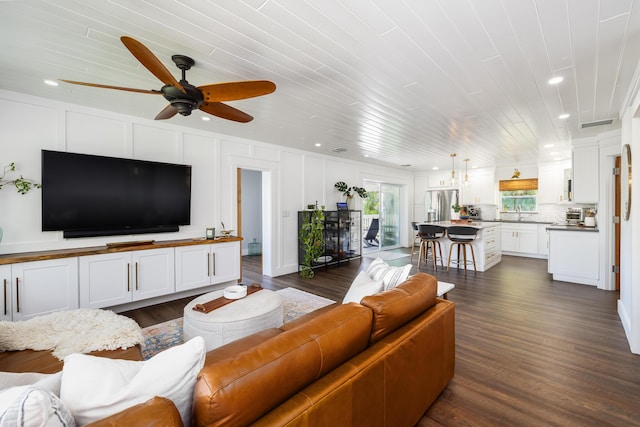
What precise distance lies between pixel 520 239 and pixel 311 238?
5.75m

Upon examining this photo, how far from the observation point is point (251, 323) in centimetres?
230

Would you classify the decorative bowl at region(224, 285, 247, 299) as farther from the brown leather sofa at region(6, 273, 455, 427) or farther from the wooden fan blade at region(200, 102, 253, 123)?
the wooden fan blade at region(200, 102, 253, 123)

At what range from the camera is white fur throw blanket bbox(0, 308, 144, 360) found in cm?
184

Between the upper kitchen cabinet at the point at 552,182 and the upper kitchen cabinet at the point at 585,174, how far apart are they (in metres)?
2.62

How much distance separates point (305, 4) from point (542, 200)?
829cm

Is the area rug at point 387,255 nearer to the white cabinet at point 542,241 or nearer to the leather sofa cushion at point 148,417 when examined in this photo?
the white cabinet at point 542,241

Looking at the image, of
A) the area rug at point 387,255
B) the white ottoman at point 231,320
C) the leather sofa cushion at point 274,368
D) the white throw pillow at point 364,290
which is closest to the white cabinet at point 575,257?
the area rug at point 387,255

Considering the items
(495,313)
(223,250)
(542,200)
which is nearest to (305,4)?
(223,250)

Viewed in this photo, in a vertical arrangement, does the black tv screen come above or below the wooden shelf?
above

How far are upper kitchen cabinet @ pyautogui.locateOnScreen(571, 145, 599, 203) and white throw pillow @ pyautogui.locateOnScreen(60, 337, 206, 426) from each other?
6.26 meters

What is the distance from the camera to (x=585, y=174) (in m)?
4.82

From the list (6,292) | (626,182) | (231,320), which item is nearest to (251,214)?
(6,292)

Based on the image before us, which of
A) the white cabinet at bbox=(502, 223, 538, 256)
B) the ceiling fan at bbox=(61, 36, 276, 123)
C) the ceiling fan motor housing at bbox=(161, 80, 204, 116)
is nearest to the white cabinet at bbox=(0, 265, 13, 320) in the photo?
the ceiling fan at bbox=(61, 36, 276, 123)

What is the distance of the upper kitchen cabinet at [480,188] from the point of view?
815 centimetres
